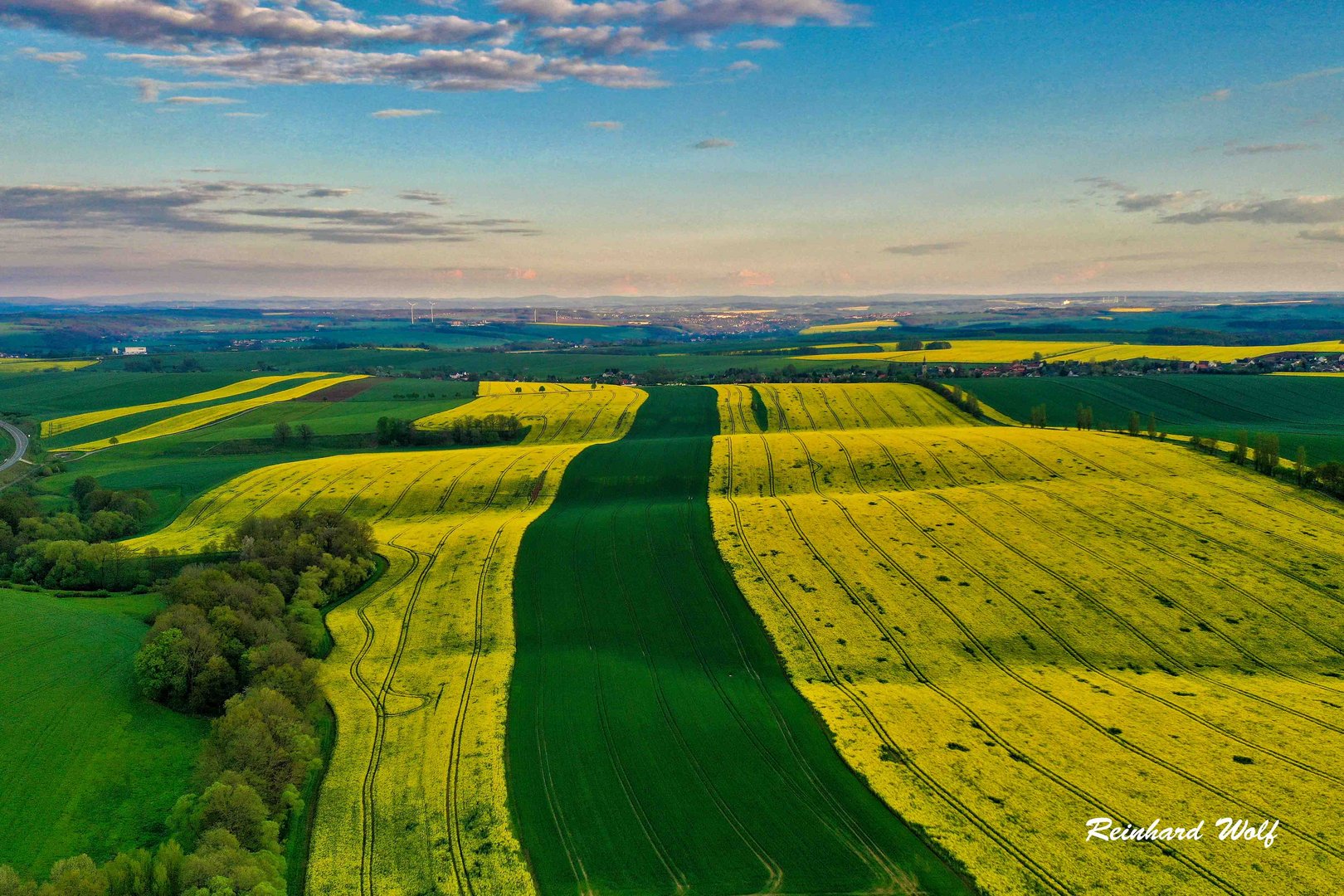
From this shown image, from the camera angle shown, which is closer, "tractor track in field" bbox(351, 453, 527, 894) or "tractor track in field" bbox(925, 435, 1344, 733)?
"tractor track in field" bbox(351, 453, 527, 894)

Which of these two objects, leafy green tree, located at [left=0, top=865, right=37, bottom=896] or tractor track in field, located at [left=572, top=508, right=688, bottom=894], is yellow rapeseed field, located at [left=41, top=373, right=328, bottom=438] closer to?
tractor track in field, located at [left=572, top=508, right=688, bottom=894]

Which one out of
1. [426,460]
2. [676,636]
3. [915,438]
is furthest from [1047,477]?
[426,460]

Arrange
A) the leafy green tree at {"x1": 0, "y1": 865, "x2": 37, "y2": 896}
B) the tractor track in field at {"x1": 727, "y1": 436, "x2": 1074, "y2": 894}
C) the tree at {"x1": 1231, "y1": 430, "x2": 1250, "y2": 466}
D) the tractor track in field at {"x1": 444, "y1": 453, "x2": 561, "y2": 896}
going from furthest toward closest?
the tree at {"x1": 1231, "y1": 430, "x2": 1250, "y2": 466} < the tractor track in field at {"x1": 444, "y1": 453, "x2": 561, "y2": 896} < the tractor track in field at {"x1": 727, "y1": 436, "x2": 1074, "y2": 894} < the leafy green tree at {"x1": 0, "y1": 865, "x2": 37, "y2": 896}

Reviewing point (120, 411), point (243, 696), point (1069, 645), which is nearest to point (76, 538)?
point (243, 696)

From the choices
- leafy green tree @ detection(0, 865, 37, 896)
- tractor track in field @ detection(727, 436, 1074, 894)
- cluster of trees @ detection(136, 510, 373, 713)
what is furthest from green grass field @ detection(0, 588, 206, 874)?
tractor track in field @ detection(727, 436, 1074, 894)

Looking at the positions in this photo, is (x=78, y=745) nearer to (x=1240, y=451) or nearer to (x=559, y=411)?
(x=559, y=411)

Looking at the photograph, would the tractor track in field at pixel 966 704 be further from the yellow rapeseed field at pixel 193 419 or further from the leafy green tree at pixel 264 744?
the yellow rapeseed field at pixel 193 419

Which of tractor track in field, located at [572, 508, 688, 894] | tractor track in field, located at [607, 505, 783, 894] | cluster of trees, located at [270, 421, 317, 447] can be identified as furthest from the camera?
cluster of trees, located at [270, 421, 317, 447]
